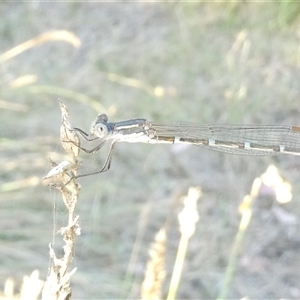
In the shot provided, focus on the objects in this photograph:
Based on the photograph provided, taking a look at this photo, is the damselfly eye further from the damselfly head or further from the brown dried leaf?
the brown dried leaf

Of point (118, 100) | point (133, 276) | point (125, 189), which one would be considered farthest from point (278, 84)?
point (133, 276)

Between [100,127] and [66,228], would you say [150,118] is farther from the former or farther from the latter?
[66,228]

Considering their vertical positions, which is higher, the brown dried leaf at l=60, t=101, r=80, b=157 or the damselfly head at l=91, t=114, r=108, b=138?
the damselfly head at l=91, t=114, r=108, b=138

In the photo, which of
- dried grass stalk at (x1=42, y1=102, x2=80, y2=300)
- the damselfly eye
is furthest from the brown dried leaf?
the damselfly eye

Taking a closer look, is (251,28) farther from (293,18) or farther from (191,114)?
(191,114)

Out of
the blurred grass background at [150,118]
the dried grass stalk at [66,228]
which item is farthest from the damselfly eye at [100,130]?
the dried grass stalk at [66,228]

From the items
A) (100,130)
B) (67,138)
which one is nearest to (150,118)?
(100,130)
